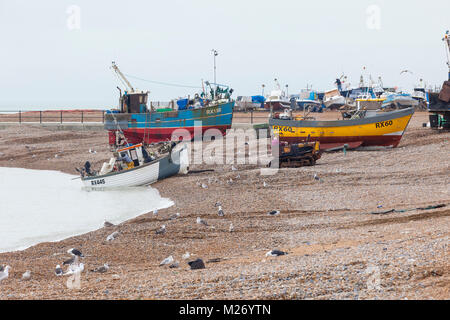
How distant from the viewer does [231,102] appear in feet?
129

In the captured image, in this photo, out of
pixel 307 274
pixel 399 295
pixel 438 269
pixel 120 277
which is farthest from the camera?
pixel 120 277

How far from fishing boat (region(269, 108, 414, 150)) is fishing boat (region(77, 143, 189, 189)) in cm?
567

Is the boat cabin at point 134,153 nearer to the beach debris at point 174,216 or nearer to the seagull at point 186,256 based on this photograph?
the beach debris at point 174,216

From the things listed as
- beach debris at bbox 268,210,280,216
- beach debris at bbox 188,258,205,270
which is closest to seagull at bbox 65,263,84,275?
beach debris at bbox 188,258,205,270

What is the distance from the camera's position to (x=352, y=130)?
27.4 meters

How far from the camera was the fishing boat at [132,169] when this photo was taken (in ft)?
77.3

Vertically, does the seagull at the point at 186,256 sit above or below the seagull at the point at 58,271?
above

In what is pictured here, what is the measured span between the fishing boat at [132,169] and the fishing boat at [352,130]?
18.6ft

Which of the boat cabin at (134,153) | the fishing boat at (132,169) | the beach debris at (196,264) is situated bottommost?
the beach debris at (196,264)

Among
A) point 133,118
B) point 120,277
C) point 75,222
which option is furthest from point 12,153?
point 120,277

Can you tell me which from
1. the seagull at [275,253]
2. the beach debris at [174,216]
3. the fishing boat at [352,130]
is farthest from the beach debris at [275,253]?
the fishing boat at [352,130]

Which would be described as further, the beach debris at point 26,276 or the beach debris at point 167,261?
the beach debris at point 167,261
